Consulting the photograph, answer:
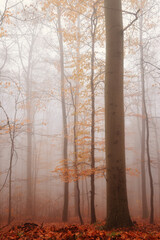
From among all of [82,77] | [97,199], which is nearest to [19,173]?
[97,199]

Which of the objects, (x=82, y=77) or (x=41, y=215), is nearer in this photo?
(x=82, y=77)

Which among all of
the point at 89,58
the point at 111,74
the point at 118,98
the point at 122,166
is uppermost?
the point at 89,58

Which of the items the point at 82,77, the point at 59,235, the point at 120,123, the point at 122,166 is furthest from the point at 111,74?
the point at 59,235

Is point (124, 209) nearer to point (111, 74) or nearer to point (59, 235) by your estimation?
point (59, 235)

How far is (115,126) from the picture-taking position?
13.7 ft

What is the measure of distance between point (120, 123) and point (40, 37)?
1265 centimetres

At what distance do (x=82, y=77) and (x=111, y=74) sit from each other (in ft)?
9.99

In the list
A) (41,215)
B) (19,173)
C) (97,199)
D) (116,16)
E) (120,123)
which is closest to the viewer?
(120,123)

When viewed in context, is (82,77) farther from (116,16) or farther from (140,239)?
(140,239)

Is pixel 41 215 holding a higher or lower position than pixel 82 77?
lower

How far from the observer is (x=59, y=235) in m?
2.87

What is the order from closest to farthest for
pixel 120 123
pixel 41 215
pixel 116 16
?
1. pixel 120 123
2. pixel 116 16
3. pixel 41 215

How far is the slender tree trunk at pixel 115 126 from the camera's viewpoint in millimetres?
3941

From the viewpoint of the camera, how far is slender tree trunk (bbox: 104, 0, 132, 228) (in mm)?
3941
